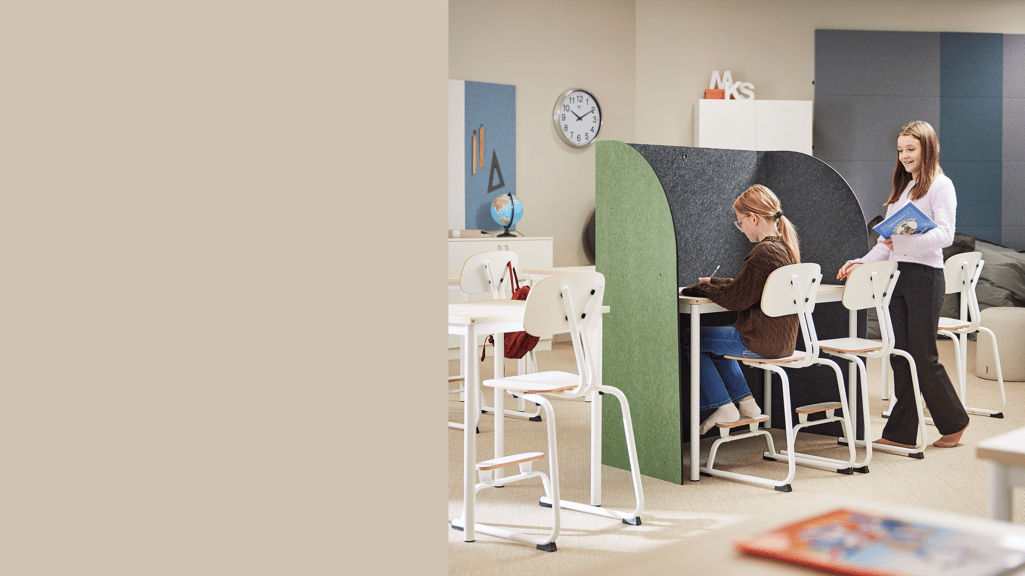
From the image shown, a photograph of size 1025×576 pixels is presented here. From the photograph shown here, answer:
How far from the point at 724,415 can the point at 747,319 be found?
393 millimetres

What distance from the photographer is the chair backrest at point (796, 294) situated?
307 centimetres

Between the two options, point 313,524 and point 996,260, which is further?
point 996,260

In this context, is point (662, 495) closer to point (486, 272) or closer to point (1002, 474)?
point (486, 272)

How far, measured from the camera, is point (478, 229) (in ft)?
21.5

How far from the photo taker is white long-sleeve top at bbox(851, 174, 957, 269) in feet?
11.4

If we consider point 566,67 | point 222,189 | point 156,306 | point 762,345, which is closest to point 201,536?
point 156,306

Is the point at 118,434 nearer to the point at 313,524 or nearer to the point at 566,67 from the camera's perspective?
the point at 313,524

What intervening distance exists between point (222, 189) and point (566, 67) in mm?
6139

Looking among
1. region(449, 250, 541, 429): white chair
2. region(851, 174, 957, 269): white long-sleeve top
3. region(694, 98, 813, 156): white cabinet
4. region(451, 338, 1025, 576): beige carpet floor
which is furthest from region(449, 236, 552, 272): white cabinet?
region(851, 174, 957, 269): white long-sleeve top

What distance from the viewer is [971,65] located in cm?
720

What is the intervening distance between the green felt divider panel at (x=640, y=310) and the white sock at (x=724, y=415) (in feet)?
0.91

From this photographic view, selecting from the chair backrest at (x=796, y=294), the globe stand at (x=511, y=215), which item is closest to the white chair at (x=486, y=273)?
the chair backrest at (x=796, y=294)

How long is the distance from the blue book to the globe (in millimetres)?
3176

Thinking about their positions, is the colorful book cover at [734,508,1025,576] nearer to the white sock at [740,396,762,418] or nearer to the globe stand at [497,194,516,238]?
the white sock at [740,396,762,418]
